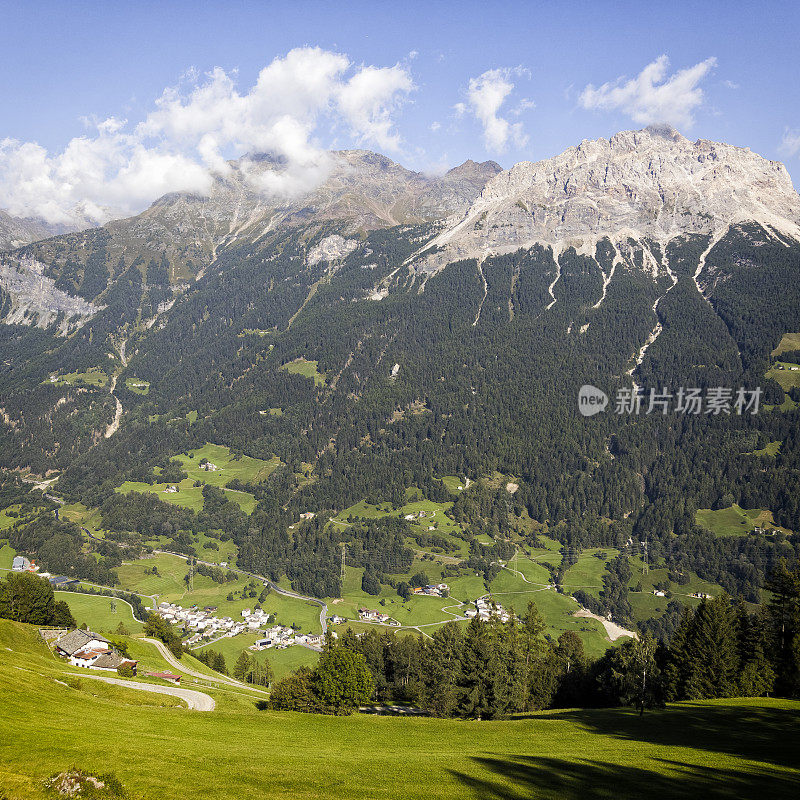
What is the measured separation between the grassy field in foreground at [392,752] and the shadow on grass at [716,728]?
5.9 inches

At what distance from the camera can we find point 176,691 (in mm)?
79625

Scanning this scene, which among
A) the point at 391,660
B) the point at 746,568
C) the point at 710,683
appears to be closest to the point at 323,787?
the point at 710,683

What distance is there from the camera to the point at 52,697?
47781mm

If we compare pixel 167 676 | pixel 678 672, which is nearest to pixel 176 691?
pixel 167 676

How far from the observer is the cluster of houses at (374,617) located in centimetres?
17927

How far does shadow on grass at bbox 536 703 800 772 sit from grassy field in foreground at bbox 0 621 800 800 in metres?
0.15

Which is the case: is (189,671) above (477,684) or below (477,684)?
below

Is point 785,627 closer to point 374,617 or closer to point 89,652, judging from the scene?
point 89,652

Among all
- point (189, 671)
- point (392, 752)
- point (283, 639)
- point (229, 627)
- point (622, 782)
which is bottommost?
point (283, 639)

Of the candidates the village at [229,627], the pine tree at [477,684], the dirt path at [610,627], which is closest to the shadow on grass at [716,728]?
the pine tree at [477,684]

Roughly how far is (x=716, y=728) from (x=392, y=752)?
27018 millimetres

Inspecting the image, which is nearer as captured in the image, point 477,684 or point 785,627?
point 477,684

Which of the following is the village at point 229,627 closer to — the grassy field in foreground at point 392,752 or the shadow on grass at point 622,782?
the grassy field in foreground at point 392,752

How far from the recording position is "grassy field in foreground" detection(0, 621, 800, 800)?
28.9 metres
